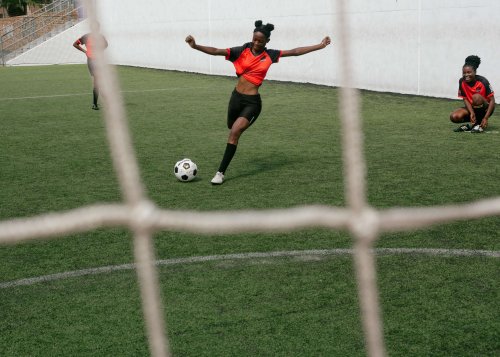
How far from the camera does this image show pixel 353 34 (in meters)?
14.3

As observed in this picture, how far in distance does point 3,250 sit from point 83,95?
37.0ft

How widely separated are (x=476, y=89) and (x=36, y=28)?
82.5ft

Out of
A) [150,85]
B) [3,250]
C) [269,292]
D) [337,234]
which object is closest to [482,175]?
[337,234]

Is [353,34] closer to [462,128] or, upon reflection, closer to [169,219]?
[462,128]

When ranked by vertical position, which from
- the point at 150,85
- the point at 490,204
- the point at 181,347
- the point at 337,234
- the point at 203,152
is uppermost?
the point at 490,204

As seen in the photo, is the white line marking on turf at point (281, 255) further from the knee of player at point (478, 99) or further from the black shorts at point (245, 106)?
the knee of player at point (478, 99)

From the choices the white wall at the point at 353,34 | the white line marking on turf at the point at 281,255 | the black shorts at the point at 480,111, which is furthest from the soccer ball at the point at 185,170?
the white wall at the point at 353,34

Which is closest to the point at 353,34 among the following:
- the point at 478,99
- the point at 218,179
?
the point at 478,99

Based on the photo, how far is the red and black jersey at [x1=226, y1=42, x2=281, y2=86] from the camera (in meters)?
6.61

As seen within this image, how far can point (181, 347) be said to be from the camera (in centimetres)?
308

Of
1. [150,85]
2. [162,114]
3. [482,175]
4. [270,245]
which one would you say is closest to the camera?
[270,245]

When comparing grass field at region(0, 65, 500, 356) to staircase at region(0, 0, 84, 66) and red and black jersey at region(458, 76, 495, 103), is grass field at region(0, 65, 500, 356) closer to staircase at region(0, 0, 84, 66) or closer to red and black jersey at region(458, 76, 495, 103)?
red and black jersey at region(458, 76, 495, 103)

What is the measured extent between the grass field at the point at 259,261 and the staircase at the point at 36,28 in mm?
21345

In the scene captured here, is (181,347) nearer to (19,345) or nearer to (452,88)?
(19,345)
